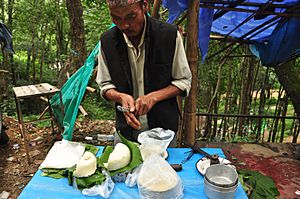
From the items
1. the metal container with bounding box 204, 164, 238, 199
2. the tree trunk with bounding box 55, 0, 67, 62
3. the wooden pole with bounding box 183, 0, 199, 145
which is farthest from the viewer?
the tree trunk with bounding box 55, 0, 67, 62

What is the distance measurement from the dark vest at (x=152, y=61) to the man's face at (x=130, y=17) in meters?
0.13

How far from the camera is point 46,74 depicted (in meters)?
10.1

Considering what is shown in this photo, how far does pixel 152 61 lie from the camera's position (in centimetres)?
158

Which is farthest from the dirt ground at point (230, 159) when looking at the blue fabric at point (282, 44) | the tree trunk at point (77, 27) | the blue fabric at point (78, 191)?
the blue fabric at point (78, 191)

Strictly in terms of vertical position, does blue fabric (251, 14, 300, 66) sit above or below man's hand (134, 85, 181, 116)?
above

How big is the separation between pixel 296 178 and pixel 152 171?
8.26 feet

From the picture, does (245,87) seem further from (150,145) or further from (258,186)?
(150,145)

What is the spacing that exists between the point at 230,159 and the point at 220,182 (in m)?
2.25

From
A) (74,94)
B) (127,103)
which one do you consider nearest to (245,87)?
(74,94)

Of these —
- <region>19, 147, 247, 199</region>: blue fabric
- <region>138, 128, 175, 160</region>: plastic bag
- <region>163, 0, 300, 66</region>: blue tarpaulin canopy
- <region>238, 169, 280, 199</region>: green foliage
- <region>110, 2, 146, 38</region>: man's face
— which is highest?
<region>163, 0, 300, 66</region>: blue tarpaulin canopy

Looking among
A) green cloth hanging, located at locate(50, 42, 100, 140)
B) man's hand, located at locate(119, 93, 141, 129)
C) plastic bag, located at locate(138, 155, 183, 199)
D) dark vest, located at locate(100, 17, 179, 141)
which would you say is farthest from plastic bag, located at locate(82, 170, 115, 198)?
green cloth hanging, located at locate(50, 42, 100, 140)

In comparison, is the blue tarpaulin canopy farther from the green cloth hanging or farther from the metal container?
the metal container

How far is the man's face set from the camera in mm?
1303

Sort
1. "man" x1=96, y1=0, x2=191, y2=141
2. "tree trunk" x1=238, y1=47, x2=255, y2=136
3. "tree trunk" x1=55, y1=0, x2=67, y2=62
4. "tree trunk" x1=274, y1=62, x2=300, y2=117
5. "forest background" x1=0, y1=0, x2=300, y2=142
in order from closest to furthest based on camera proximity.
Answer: "man" x1=96, y1=0, x2=191, y2=141, "tree trunk" x1=274, y1=62, x2=300, y2=117, "forest background" x1=0, y1=0, x2=300, y2=142, "tree trunk" x1=238, y1=47, x2=255, y2=136, "tree trunk" x1=55, y1=0, x2=67, y2=62
